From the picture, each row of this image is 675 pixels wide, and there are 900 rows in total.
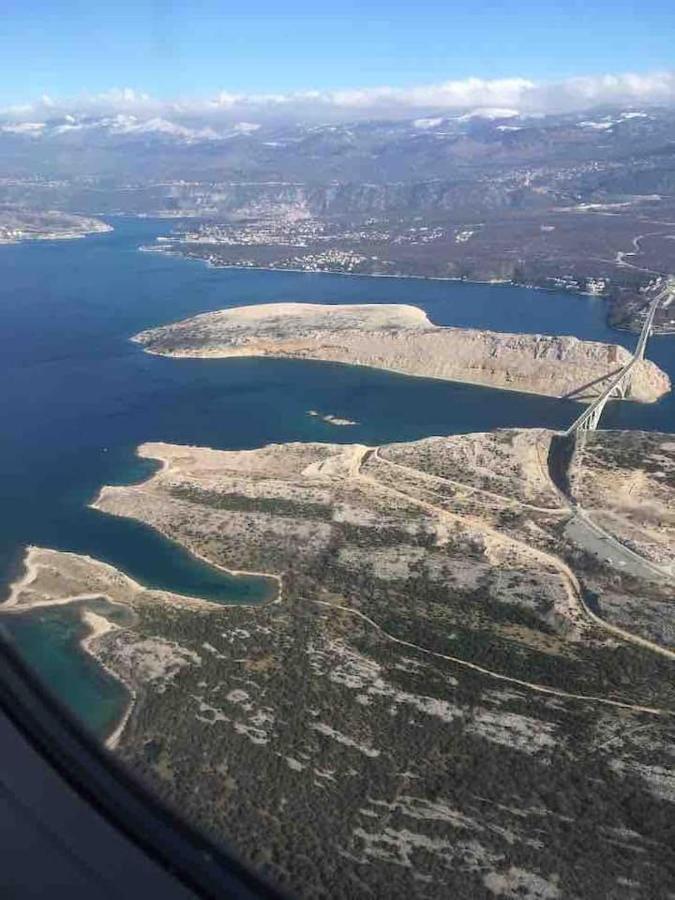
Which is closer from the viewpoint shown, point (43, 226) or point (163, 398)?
point (163, 398)

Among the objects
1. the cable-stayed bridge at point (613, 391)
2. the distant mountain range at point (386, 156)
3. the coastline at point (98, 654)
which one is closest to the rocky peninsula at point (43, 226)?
the distant mountain range at point (386, 156)

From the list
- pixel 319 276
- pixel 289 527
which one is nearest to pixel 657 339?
pixel 319 276

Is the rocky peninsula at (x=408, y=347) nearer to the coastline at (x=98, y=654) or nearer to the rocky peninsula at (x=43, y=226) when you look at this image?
the coastline at (x=98, y=654)

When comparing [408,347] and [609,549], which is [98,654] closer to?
[609,549]

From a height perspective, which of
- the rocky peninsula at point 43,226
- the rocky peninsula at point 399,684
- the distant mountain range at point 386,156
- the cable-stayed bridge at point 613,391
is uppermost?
the distant mountain range at point 386,156

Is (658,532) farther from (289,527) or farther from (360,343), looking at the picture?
(360,343)

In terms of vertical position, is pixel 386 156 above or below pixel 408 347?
above

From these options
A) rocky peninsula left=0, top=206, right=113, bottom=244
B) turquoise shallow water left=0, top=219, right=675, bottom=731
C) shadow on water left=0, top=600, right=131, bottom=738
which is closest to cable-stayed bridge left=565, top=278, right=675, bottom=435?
turquoise shallow water left=0, top=219, right=675, bottom=731

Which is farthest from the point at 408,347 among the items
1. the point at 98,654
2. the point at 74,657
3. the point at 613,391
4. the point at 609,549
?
the point at 74,657

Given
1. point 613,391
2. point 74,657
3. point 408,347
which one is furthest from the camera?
point 408,347
